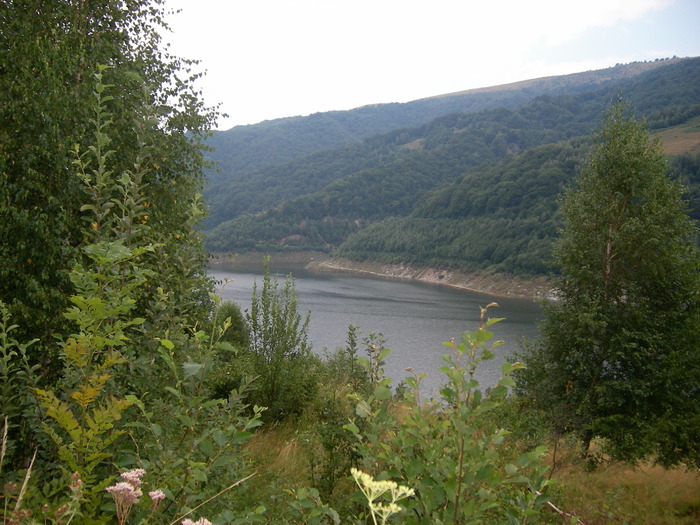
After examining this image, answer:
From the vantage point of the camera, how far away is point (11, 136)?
3643 millimetres

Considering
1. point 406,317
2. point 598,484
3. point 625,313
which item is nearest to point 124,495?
point 598,484

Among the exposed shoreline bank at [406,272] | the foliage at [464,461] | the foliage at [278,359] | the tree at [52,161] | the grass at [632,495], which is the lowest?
the exposed shoreline bank at [406,272]

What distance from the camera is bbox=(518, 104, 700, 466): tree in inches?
370

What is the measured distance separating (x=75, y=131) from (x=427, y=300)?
6445cm

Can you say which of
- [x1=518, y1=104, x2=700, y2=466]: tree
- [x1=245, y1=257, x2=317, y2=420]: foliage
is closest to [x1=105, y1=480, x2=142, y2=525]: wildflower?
[x1=245, y1=257, x2=317, y2=420]: foliage

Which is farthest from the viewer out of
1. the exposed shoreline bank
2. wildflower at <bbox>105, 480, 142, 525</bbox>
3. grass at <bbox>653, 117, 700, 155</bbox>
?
grass at <bbox>653, 117, 700, 155</bbox>

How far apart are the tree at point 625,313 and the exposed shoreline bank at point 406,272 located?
164 feet

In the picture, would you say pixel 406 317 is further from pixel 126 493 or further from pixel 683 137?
pixel 683 137

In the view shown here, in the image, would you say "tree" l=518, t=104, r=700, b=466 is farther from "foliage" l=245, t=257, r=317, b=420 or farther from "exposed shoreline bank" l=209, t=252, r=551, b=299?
"exposed shoreline bank" l=209, t=252, r=551, b=299

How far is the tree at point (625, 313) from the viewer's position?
9391 millimetres

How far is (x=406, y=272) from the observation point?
99.5 meters

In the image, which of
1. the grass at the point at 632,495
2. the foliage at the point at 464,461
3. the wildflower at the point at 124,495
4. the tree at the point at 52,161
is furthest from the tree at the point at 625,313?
the wildflower at the point at 124,495

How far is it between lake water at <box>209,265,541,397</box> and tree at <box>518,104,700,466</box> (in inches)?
492

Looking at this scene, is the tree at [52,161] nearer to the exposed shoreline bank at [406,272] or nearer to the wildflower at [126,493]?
the wildflower at [126,493]
